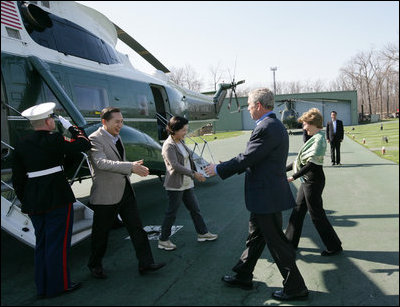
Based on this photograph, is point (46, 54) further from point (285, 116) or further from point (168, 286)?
point (285, 116)

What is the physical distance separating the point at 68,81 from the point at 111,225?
2889 millimetres

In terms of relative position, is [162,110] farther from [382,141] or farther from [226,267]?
[382,141]

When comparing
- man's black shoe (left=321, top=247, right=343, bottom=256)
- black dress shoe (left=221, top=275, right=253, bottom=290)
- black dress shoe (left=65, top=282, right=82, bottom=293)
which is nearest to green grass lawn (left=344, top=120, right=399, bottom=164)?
man's black shoe (left=321, top=247, right=343, bottom=256)

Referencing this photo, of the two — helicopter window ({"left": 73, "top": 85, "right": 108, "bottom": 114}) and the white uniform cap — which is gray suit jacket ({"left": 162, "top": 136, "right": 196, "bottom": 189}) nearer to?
the white uniform cap

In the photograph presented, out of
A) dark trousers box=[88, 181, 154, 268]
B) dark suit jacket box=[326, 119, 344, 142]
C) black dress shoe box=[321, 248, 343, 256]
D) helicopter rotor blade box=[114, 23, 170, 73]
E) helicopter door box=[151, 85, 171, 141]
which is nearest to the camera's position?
dark trousers box=[88, 181, 154, 268]

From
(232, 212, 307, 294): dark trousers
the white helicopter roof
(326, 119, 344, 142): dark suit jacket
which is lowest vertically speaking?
(232, 212, 307, 294): dark trousers

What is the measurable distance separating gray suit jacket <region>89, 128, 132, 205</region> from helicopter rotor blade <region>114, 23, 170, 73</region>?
6787 mm

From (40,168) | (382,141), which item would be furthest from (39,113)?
(382,141)

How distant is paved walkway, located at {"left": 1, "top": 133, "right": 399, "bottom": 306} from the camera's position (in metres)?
3.06

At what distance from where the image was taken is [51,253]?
321 cm

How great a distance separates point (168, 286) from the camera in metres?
3.34

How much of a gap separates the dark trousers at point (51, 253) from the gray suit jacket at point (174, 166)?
1400 millimetres

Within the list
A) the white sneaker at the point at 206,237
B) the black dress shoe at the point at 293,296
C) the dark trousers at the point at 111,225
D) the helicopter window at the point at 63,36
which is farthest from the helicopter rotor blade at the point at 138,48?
the black dress shoe at the point at 293,296

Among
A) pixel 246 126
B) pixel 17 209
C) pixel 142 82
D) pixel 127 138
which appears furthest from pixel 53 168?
pixel 246 126
